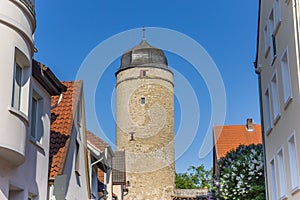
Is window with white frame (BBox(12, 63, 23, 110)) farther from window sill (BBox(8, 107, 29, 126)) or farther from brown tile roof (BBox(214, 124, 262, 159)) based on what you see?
brown tile roof (BBox(214, 124, 262, 159))

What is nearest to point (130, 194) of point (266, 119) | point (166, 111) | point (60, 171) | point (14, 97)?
point (166, 111)

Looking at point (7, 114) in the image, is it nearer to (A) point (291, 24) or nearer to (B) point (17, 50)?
(B) point (17, 50)

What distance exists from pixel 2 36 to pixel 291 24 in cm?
757

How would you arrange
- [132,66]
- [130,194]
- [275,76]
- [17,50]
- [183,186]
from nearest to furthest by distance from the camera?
[17,50], [275,76], [130,194], [132,66], [183,186]

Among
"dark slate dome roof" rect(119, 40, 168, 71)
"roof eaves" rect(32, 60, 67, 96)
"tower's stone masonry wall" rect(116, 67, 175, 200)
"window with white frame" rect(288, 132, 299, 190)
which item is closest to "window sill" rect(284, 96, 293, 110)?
"window with white frame" rect(288, 132, 299, 190)

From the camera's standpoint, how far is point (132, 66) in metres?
→ 52.0

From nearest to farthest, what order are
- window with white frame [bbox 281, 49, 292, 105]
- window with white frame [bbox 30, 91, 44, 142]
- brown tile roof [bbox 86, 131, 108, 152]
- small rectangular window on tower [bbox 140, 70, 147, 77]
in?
window with white frame [bbox 30, 91, 44, 142] → window with white frame [bbox 281, 49, 292, 105] → brown tile roof [bbox 86, 131, 108, 152] → small rectangular window on tower [bbox 140, 70, 147, 77]

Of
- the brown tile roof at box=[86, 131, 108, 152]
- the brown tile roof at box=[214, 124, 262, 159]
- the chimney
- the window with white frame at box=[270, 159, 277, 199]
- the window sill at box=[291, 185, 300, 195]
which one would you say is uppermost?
the chimney

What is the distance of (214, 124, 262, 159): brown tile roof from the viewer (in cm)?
3916

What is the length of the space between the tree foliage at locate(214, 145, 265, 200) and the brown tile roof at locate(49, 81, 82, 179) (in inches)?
270

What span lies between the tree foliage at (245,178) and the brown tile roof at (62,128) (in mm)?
6849

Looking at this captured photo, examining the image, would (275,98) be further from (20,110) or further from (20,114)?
(20,114)

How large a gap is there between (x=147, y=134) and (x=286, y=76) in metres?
34.8

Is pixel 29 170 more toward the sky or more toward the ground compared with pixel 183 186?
more toward the ground
